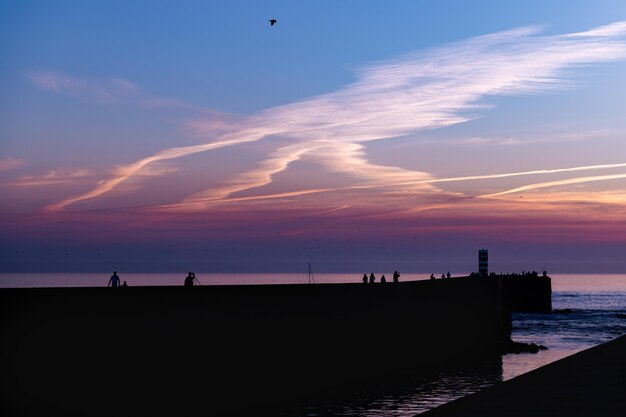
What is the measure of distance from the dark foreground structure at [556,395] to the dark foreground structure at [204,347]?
8.07 metres

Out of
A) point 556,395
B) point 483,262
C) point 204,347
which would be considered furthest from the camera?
point 483,262

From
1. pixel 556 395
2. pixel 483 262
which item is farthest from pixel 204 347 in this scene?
pixel 483 262

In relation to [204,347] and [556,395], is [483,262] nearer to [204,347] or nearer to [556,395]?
[204,347]

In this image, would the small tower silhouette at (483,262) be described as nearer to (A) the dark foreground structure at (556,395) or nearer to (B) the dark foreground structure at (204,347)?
(B) the dark foreground structure at (204,347)

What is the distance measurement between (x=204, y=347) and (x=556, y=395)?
10755mm

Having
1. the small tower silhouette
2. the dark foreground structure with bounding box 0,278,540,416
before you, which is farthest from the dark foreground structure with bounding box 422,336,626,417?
the small tower silhouette

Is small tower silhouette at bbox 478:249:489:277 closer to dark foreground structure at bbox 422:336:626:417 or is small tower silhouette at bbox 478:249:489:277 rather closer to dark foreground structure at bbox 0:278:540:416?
dark foreground structure at bbox 0:278:540:416

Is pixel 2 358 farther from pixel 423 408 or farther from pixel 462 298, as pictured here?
pixel 462 298

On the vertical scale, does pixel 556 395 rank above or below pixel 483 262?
below

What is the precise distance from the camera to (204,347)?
2448cm

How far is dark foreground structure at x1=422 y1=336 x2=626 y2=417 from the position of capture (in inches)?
564

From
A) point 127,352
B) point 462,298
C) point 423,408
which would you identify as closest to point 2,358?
point 127,352

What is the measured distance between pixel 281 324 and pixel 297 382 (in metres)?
2.04

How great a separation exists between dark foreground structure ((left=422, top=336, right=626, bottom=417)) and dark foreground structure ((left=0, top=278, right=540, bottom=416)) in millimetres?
8073
